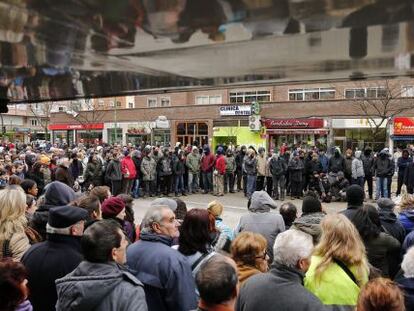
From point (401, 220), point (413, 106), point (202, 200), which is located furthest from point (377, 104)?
point (401, 220)

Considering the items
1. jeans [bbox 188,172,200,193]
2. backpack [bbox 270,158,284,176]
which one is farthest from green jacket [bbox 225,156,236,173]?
backpack [bbox 270,158,284,176]

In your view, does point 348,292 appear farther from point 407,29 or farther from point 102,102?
point 102,102

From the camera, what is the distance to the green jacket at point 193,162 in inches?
673

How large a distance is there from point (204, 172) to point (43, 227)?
1298 cm

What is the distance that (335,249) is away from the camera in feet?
11.1

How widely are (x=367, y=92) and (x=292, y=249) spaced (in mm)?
34176

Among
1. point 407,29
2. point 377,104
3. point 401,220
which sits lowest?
point 401,220

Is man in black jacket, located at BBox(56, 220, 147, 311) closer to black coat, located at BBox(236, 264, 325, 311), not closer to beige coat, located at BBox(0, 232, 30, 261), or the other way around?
black coat, located at BBox(236, 264, 325, 311)

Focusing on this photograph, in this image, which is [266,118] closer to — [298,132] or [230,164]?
[298,132]

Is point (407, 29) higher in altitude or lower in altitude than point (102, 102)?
lower

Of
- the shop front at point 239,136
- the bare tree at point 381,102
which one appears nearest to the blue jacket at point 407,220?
the bare tree at point 381,102

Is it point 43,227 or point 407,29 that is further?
point 43,227

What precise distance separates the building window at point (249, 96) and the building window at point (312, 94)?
2528mm

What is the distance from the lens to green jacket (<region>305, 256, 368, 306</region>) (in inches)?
123
